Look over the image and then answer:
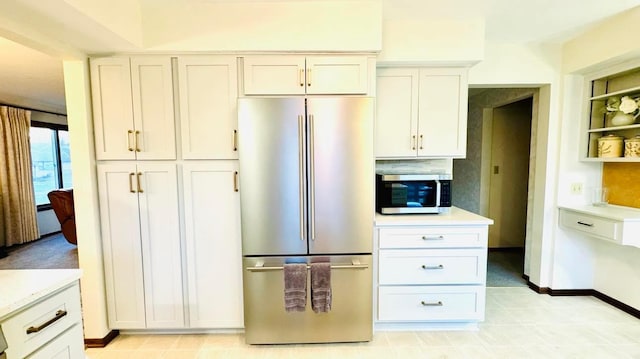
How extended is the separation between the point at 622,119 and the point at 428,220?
1996 mm

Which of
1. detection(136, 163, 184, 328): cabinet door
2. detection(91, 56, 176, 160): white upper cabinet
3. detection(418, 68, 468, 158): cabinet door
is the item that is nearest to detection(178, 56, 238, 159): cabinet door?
detection(91, 56, 176, 160): white upper cabinet

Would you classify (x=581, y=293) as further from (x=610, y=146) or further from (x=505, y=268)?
(x=610, y=146)

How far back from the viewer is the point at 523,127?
4090 mm

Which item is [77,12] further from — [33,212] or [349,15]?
[33,212]

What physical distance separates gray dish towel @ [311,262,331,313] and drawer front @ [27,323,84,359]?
1.29 m

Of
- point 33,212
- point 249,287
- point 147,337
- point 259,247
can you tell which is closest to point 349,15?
point 259,247

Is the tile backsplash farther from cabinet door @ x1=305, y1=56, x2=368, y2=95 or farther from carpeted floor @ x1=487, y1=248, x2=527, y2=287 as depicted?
cabinet door @ x1=305, y1=56, x2=368, y2=95

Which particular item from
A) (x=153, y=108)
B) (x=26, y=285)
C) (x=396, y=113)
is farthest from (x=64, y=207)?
(x=396, y=113)

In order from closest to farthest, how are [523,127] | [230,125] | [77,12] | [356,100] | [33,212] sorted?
[77,12]
[356,100]
[230,125]
[523,127]
[33,212]

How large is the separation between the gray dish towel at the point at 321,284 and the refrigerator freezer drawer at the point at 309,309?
0.05 m

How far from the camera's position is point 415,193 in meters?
2.33

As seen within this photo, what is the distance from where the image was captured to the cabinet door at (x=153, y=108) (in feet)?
6.63

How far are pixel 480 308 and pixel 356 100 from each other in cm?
190

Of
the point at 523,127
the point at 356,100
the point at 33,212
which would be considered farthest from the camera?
the point at 33,212
